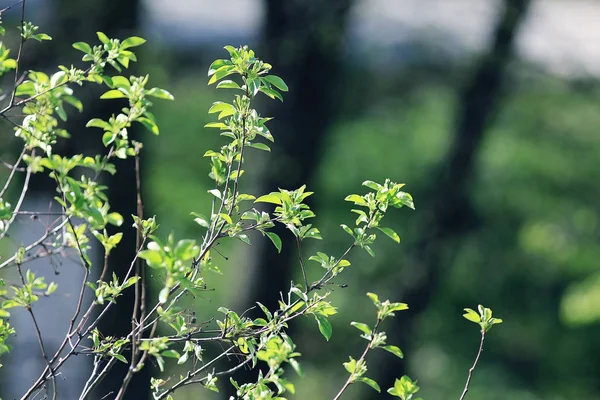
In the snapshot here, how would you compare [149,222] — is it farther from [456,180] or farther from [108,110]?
[456,180]

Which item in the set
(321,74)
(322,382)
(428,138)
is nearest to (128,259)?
(321,74)

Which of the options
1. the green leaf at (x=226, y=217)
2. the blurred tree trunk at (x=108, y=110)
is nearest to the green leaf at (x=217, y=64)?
the green leaf at (x=226, y=217)

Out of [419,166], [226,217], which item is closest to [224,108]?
[226,217]

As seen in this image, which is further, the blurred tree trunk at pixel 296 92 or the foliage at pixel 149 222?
the blurred tree trunk at pixel 296 92

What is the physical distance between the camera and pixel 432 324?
9.19m

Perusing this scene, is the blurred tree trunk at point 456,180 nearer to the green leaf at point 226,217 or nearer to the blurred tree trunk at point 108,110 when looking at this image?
the blurred tree trunk at point 108,110

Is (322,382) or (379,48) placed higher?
(379,48)

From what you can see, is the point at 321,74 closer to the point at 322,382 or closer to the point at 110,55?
the point at 322,382

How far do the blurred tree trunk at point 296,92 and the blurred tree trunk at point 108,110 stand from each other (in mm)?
954

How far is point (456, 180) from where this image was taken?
6.90 metres

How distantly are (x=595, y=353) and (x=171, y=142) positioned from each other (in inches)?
216

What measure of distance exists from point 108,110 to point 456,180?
2.91 meters

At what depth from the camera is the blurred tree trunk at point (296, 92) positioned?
19.7ft

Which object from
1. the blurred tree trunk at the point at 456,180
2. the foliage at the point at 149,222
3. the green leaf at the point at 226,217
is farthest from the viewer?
the blurred tree trunk at the point at 456,180
